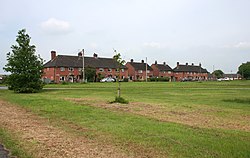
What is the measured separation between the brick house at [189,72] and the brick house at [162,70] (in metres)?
3.88

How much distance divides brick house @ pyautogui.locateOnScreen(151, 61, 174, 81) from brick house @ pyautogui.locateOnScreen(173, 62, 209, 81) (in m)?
3.88

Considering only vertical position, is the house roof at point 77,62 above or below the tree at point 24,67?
above

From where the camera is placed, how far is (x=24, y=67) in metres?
37.2

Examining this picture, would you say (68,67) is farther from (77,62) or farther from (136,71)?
(136,71)

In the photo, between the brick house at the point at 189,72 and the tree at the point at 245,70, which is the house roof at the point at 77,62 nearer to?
the brick house at the point at 189,72

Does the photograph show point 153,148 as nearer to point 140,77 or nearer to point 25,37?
point 25,37

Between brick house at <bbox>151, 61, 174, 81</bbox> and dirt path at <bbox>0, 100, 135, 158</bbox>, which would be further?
brick house at <bbox>151, 61, 174, 81</bbox>

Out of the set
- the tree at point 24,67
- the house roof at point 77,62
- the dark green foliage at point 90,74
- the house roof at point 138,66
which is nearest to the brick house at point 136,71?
the house roof at point 138,66

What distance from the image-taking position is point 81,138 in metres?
8.80

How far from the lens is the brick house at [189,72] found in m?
138

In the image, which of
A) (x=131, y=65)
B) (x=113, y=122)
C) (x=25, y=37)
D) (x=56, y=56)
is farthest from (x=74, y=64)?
(x=113, y=122)

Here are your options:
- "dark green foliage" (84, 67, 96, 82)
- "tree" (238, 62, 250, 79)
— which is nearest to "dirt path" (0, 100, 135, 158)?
"dark green foliage" (84, 67, 96, 82)

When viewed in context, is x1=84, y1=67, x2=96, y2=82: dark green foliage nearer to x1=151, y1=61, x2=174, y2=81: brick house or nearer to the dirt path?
x1=151, y1=61, x2=174, y2=81: brick house

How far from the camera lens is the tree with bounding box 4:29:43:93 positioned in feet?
120
